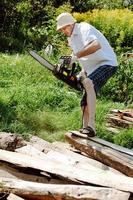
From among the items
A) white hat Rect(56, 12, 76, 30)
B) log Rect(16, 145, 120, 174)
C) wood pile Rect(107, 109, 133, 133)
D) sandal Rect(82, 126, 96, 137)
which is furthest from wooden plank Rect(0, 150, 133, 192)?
wood pile Rect(107, 109, 133, 133)

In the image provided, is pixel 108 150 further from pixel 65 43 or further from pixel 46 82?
pixel 65 43

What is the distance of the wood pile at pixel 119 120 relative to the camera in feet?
31.4

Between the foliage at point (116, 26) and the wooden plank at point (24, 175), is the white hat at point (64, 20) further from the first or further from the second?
the foliage at point (116, 26)

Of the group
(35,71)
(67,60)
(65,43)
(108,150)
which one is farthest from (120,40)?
(108,150)

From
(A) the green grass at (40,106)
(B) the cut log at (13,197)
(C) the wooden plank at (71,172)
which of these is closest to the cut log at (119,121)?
(A) the green grass at (40,106)

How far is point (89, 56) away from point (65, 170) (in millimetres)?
2205

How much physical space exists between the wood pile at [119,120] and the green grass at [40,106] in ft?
0.43

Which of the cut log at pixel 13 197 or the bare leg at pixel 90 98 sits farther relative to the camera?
the bare leg at pixel 90 98

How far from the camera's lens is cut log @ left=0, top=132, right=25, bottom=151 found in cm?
786

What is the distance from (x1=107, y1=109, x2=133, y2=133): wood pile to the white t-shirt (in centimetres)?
167

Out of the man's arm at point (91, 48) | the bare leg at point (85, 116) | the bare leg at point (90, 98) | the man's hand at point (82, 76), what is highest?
the man's arm at point (91, 48)

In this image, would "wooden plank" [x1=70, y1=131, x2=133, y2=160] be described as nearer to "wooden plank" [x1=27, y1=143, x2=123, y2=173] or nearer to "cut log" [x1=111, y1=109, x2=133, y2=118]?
"wooden plank" [x1=27, y1=143, x2=123, y2=173]

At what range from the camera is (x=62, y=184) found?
20.1 feet

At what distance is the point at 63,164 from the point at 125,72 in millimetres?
5357
